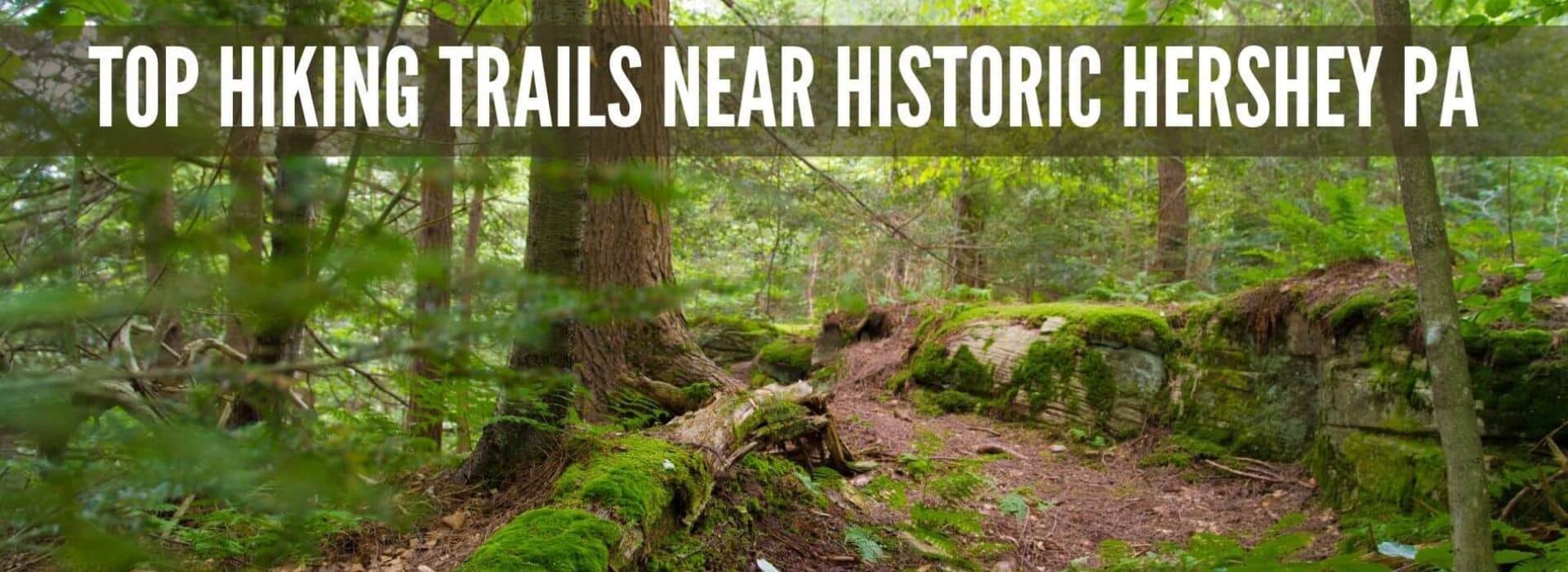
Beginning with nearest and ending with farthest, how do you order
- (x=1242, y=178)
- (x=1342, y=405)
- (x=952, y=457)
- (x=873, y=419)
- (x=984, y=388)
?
1. (x=1342, y=405)
2. (x=952, y=457)
3. (x=873, y=419)
4. (x=984, y=388)
5. (x=1242, y=178)

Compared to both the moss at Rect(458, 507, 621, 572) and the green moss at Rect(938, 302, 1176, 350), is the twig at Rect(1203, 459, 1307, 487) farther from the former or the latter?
the moss at Rect(458, 507, 621, 572)

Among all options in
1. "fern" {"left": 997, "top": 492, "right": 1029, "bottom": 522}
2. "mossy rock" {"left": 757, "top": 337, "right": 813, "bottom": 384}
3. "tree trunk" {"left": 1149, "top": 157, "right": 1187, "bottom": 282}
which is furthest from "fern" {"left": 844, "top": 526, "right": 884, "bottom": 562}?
"tree trunk" {"left": 1149, "top": 157, "right": 1187, "bottom": 282}

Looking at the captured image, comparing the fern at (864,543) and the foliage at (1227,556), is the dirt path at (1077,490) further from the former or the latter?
the fern at (864,543)

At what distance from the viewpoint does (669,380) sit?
5.18 meters

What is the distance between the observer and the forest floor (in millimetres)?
3381

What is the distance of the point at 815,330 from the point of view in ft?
35.0

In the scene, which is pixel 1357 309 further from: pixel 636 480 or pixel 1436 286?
pixel 636 480

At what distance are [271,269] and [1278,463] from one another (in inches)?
245

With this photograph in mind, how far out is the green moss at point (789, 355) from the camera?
949 cm

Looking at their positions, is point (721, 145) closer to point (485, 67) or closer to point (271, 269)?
point (485, 67)

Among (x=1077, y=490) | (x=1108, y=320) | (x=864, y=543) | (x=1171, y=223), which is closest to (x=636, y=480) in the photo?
(x=864, y=543)

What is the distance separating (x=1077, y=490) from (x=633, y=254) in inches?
133

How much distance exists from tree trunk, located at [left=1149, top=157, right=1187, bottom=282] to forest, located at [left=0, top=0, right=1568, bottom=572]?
1243mm

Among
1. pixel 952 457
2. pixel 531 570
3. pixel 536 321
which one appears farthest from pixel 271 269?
pixel 952 457
